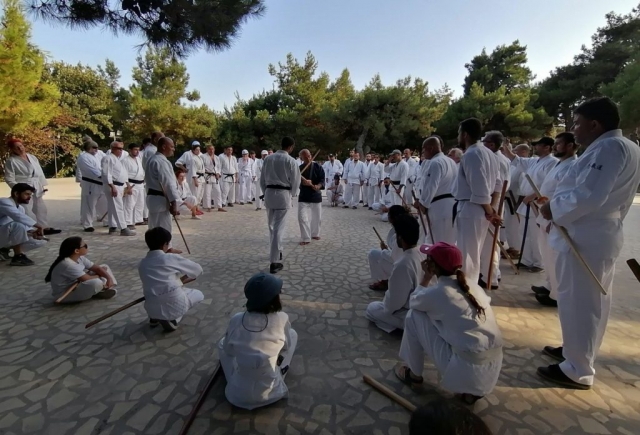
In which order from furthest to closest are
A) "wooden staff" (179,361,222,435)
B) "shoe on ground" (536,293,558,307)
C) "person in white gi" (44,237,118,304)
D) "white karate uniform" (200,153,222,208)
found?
"white karate uniform" (200,153,222,208)
"shoe on ground" (536,293,558,307)
"person in white gi" (44,237,118,304)
"wooden staff" (179,361,222,435)

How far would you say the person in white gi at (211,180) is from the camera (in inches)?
432

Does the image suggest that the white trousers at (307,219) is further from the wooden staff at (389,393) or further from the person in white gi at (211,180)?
the person in white gi at (211,180)

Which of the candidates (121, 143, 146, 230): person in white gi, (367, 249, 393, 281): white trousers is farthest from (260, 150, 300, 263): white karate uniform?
(121, 143, 146, 230): person in white gi

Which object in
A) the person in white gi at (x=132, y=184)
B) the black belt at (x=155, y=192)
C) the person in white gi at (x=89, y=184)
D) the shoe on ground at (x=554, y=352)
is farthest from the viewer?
the person in white gi at (x=132, y=184)

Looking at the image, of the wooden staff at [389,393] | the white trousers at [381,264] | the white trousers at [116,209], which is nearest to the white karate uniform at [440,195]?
the white trousers at [381,264]

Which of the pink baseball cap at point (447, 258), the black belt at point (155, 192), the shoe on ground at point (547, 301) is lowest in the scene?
the shoe on ground at point (547, 301)

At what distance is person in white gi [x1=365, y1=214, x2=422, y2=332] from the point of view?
3119 mm

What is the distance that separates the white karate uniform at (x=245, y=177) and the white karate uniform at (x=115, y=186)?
524 centimetres

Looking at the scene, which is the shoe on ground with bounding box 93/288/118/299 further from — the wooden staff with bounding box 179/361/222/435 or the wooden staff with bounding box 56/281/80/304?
the wooden staff with bounding box 179/361/222/435

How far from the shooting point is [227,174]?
11.7 meters

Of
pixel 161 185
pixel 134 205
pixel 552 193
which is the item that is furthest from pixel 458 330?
pixel 134 205

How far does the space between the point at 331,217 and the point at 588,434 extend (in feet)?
27.7

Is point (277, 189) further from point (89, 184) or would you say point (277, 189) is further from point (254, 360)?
point (89, 184)

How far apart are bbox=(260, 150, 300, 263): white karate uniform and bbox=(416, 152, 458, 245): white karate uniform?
2.01 metres
